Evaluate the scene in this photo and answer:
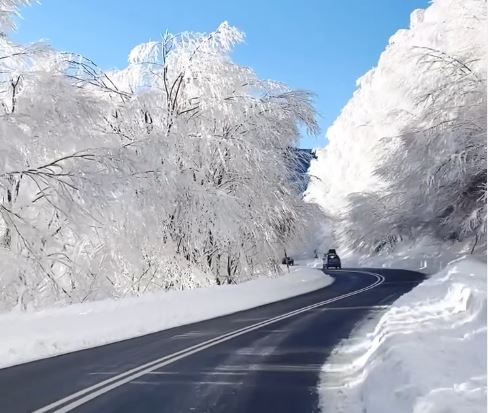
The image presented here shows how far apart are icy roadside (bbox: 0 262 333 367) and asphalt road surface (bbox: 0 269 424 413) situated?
36.8 inches

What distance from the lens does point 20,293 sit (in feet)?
54.2

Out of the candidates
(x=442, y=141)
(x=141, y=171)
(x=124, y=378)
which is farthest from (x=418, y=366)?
(x=442, y=141)

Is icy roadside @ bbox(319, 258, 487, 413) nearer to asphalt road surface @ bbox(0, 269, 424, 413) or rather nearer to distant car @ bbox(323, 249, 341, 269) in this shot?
asphalt road surface @ bbox(0, 269, 424, 413)

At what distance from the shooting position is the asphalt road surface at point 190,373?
22.6ft

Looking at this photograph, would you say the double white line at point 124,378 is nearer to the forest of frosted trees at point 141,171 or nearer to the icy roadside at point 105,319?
the icy roadside at point 105,319

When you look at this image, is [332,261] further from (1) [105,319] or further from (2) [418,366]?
(2) [418,366]

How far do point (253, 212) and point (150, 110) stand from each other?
578 centimetres

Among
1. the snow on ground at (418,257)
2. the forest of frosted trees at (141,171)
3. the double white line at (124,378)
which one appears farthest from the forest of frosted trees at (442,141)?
the double white line at (124,378)

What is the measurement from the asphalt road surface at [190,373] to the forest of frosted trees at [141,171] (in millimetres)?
4643

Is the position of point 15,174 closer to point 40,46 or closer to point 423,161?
point 40,46

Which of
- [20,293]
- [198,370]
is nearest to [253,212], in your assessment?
[20,293]

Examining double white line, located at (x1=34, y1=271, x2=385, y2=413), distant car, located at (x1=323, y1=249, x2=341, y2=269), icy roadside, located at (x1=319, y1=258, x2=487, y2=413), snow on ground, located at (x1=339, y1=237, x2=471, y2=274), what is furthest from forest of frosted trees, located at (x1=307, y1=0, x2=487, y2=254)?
distant car, located at (x1=323, y1=249, x2=341, y2=269)

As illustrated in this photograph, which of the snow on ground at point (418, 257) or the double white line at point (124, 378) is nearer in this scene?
the double white line at point (124, 378)

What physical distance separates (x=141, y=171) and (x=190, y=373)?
949cm
